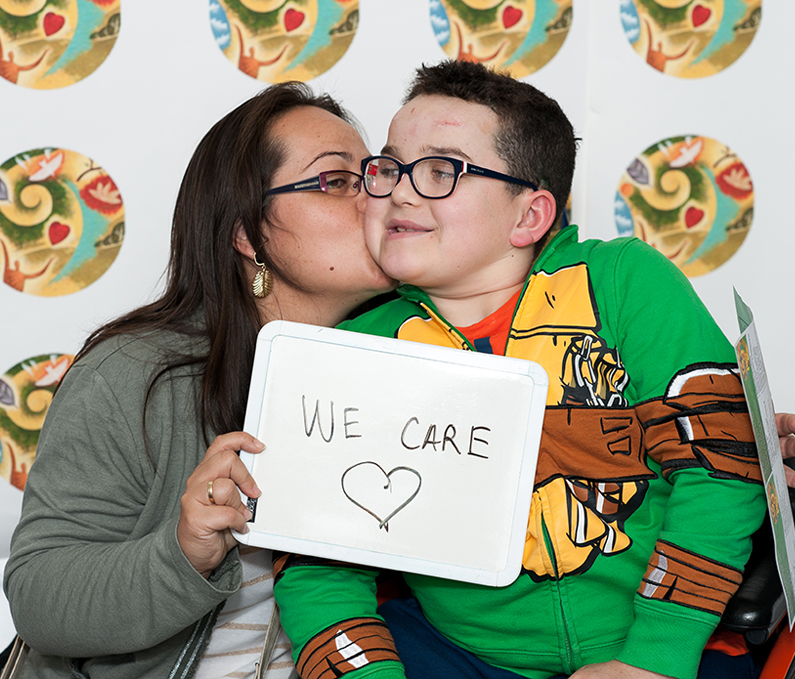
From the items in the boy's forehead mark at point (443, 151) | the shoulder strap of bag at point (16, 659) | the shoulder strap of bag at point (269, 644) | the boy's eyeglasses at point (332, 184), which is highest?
the boy's forehead mark at point (443, 151)

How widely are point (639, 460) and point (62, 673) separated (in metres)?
0.98

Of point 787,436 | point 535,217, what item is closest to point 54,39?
point 535,217

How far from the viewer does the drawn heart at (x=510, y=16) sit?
192 centimetres

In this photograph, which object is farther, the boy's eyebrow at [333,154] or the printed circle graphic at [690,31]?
the printed circle graphic at [690,31]

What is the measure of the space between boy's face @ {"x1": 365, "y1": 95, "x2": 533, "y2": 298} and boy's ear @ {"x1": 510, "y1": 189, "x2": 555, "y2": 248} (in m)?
0.04

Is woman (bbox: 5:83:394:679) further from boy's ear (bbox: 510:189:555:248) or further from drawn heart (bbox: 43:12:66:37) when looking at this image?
drawn heart (bbox: 43:12:66:37)

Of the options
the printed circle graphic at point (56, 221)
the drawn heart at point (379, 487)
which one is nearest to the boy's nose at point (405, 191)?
the drawn heart at point (379, 487)

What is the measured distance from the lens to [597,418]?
3.60ft

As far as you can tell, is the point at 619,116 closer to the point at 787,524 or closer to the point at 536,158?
the point at 536,158

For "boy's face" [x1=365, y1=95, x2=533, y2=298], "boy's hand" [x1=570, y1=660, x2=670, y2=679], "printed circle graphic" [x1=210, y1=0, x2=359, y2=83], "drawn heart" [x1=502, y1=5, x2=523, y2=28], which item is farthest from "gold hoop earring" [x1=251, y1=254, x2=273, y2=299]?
"drawn heart" [x1=502, y1=5, x2=523, y2=28]

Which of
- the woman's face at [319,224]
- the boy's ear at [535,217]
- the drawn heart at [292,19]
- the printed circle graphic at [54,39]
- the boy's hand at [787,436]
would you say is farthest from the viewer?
the drawn heart at [292,19]

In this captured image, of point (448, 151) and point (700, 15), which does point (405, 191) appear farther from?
point (700, 15)

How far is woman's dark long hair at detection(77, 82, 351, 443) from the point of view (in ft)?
4.35

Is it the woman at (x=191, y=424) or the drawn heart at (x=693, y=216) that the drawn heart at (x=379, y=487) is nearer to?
the woman at (x=191, y=424)
